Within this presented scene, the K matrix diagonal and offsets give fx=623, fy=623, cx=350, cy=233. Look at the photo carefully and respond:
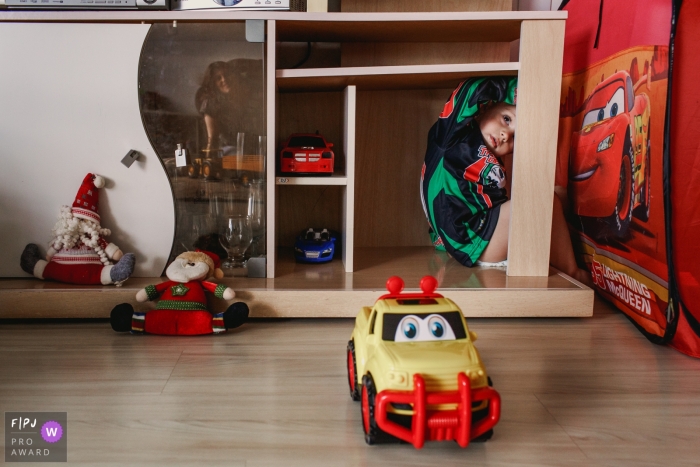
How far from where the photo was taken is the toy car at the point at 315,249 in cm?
152

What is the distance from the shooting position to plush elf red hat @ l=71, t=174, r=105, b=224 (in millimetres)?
1267

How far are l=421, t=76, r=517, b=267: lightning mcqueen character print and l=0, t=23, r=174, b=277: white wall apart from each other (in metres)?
0.64

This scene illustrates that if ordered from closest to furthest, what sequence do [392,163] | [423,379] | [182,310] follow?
[423,379]
[182,310]
[392,163]

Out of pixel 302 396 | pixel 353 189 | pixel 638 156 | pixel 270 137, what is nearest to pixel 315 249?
pixel 353 189

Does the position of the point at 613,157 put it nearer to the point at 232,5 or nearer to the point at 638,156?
the point at 638,156

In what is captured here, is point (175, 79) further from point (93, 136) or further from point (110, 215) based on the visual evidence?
point (110, 215)

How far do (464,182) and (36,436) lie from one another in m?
1.03

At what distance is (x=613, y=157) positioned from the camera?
1309mm

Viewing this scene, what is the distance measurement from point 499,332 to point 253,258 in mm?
Result: 541

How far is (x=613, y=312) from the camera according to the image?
1.36 m

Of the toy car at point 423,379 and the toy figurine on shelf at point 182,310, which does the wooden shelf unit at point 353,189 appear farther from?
the toy car at point 423,379

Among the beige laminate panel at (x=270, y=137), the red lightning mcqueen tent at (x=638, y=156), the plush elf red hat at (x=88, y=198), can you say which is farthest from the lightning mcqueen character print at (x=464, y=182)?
the plush elf red hat at (x=88, y=198)

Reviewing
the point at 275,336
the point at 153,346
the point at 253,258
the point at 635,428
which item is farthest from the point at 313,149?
the point at 635,428

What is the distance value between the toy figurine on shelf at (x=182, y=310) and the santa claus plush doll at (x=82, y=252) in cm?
11
